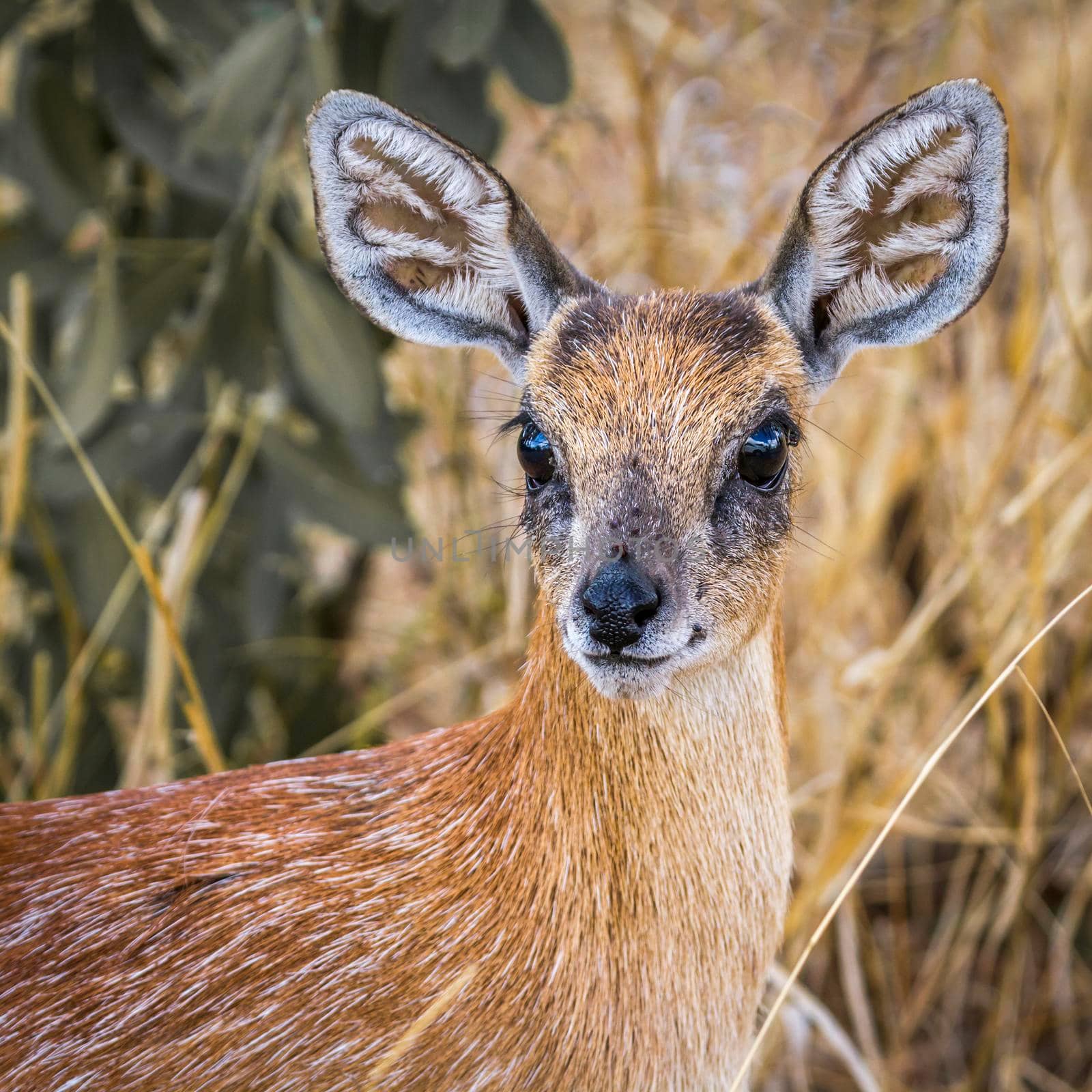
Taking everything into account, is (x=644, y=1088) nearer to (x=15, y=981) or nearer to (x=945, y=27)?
(x=15, y=981)

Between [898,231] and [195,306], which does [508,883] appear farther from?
[195,306]

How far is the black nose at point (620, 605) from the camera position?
1.97 m

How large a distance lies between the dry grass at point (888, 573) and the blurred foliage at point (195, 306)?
0.68ft

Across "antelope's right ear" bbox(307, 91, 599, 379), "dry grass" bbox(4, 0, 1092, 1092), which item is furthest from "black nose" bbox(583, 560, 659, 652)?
"dry grass" bbox(4, 0, 1092, 1092)

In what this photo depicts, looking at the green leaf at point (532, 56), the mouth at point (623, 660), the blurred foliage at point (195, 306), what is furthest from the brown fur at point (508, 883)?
the blurred foliage at point (195, 306)

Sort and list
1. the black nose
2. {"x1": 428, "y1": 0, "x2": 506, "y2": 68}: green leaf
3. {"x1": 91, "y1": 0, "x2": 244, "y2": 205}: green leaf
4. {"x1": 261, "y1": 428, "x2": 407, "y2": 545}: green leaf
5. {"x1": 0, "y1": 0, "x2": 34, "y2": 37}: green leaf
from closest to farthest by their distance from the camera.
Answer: the black nose < {"x1": 428, "y1": 0, "x2": 506, "y2": 68}: green leaf < {"x1": 0, "y1": 0, "x2": 34, "y2": 37}: green leaf < {"x1": 91, "y1": 0, "x2": 244, "y2": 205}: green leaf < {"x1": 261, "y1": 428, "x2": 407, "y2": 545}: green leaf

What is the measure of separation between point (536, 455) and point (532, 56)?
1329 millimetres

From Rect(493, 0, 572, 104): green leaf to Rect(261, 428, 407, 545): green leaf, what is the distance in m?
1.19

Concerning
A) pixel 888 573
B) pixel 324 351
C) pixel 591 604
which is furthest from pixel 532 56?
Result: pixel 888 573

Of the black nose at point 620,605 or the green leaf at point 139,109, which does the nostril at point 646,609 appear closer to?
the black nose at point 620,605

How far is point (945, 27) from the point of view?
438cm

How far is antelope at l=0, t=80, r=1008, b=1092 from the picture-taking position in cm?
205

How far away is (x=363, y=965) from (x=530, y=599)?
2399 mm

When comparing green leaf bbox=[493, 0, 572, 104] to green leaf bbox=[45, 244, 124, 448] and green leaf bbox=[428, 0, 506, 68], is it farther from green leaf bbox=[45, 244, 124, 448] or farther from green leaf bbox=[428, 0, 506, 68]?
green leaf bbox=[45, 244, 124, 448]
